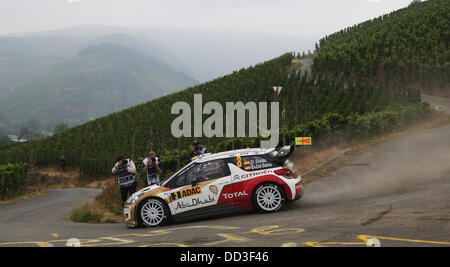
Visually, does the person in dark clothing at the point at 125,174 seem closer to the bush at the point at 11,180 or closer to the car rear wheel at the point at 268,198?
the car rear wheel at the point at 268,198

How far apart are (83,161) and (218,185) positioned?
3809 centimetres

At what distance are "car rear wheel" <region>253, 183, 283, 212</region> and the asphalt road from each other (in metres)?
0.27

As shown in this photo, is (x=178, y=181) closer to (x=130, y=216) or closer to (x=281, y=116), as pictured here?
(x=130, y=216)

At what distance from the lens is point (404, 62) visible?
4497cm

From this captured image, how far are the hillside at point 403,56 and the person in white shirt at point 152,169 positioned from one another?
104 ft

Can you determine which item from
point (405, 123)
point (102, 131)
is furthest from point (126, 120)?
point (405, 123)

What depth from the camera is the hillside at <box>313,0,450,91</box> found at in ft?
132

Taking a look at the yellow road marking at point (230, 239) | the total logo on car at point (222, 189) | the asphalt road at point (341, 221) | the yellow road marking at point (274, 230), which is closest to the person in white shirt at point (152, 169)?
the asphalt road at point (341, 221)

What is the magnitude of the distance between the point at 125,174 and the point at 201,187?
337 cm

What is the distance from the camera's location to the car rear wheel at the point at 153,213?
1073 centimetres

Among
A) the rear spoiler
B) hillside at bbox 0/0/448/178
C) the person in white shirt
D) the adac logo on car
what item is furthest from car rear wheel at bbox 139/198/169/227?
hillside at bbox 0/0/448/178

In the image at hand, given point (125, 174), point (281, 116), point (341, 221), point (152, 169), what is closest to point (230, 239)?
point (341, 221)

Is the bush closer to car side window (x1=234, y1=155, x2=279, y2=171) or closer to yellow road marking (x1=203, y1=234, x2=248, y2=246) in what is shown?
car side window (x1=234, y1=155, x2=279, y2=171)
